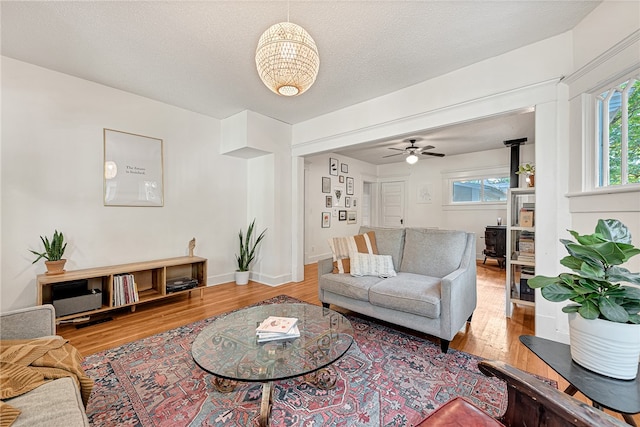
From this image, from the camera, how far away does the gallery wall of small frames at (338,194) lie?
6.10 meters

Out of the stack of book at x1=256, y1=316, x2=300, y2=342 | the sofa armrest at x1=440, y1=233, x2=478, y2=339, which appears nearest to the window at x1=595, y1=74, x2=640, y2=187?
the sofa armrest at x1=440, y1=233, x2=478, y2=339

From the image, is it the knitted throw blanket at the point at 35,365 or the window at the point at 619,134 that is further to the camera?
the window at the point at 619,134

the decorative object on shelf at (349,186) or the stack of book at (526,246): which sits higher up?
the decorative object on shelf at (349,186)

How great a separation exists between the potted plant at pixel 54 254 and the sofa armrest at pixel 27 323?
1491 mm

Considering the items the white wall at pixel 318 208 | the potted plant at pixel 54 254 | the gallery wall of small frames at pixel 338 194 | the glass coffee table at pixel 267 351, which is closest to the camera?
the glass coffee table at pixel 267 351

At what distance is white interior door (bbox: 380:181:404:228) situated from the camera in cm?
730

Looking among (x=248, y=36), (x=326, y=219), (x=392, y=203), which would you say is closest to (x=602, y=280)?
(x=248, y=36)

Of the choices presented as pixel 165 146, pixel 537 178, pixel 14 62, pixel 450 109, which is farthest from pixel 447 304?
pixel 14 62

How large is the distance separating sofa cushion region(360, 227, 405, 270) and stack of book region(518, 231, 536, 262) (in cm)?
130

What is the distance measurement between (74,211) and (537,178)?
4699mm

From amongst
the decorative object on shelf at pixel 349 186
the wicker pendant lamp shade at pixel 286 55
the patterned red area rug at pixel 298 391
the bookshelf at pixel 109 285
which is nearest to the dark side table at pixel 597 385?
the patterned red area rug at pixel 298 391

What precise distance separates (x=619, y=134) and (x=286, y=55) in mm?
2372

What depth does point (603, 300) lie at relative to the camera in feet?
3.21

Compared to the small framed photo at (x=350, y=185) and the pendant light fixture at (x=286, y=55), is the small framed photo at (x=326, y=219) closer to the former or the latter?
the small framed photo at (x=350, y=185)
